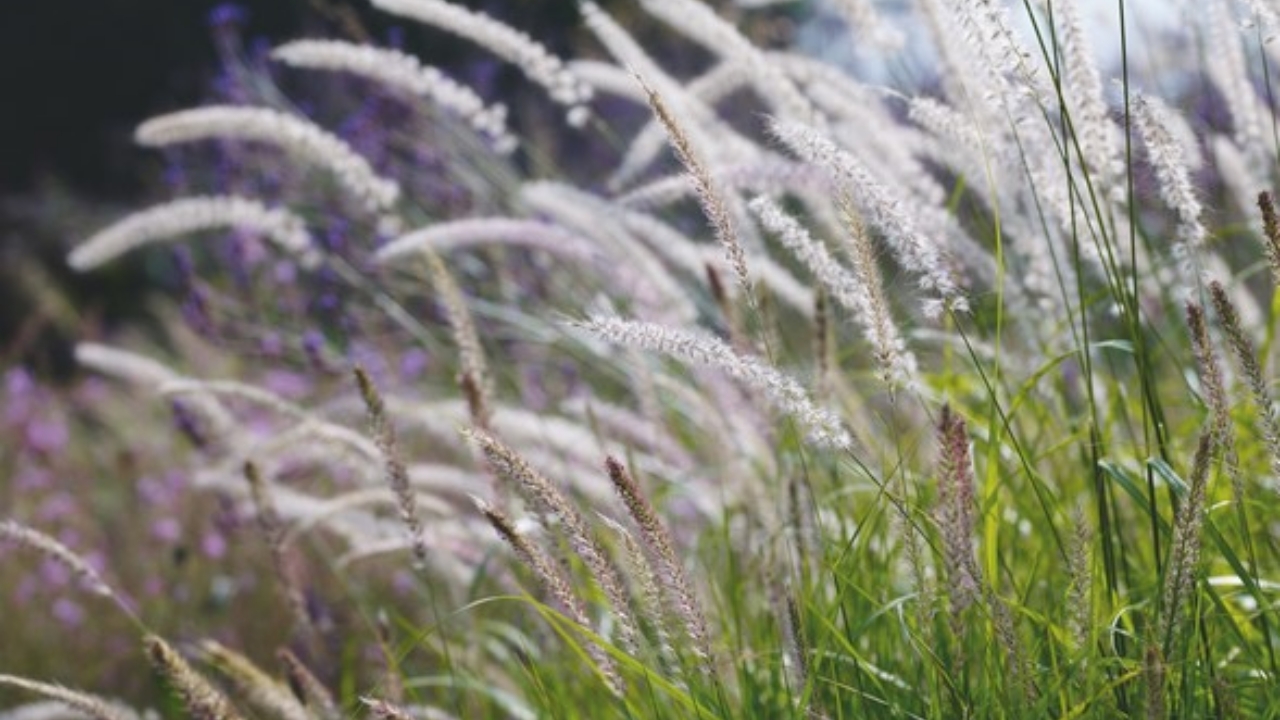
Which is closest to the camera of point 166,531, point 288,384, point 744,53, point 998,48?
point 998,48

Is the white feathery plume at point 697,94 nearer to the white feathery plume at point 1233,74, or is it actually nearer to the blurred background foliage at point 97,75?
the white feathery plume at point 1233,74

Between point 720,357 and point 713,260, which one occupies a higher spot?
point 720,357

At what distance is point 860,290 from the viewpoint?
1938 mm

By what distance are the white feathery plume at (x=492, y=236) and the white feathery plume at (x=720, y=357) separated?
1447mm

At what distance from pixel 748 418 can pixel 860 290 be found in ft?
4.77

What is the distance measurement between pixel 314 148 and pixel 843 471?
1250 mm

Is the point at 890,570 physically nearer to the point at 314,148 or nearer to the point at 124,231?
the point at 314,148

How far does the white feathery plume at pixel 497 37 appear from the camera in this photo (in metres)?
3.14

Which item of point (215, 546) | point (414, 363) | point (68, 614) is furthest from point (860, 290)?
point (414, 363)

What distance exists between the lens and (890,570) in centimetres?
277

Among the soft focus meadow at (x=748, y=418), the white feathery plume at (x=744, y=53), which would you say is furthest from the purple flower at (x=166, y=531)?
the white feathery plume at (x=744, y=53)

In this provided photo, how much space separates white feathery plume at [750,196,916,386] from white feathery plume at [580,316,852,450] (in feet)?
0.30

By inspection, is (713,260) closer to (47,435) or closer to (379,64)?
(379,64)

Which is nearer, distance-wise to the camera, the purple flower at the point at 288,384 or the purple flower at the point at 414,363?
the purple flower at the point at 414,363
